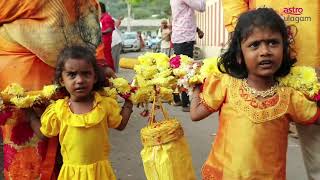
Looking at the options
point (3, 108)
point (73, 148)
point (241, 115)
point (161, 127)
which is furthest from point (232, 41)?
point (3, 108)

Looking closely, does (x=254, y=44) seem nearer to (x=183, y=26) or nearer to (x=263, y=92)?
(x=263, y=92)

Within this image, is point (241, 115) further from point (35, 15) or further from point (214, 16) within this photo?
point (214, 16)

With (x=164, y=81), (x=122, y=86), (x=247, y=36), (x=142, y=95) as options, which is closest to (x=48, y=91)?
(x=122, y=86)

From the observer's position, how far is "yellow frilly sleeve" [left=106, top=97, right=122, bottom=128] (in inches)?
124

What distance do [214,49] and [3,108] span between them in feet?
63.3

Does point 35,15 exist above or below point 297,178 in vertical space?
above

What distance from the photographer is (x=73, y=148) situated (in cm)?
311

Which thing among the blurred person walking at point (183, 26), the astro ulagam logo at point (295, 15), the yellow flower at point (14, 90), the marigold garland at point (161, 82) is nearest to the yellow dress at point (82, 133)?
the marigold garland at point (161, 82)

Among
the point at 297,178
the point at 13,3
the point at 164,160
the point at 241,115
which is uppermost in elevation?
the point at 13,3

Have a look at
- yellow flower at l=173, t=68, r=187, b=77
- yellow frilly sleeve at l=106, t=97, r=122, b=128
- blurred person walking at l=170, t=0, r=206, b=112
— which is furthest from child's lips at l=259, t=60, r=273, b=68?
blurred person walking at l=170, t=0, r=206, b=112

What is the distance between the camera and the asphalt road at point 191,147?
486 centimetres

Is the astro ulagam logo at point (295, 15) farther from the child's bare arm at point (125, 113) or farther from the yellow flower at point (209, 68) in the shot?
the child's bare arm at point (125, 113)

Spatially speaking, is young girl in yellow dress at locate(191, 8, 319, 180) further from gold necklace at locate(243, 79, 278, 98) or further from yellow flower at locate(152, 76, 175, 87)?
yellow flower at locate(152, 76, 175, 87)

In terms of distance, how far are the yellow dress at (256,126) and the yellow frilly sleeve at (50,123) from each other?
34.6 inches
